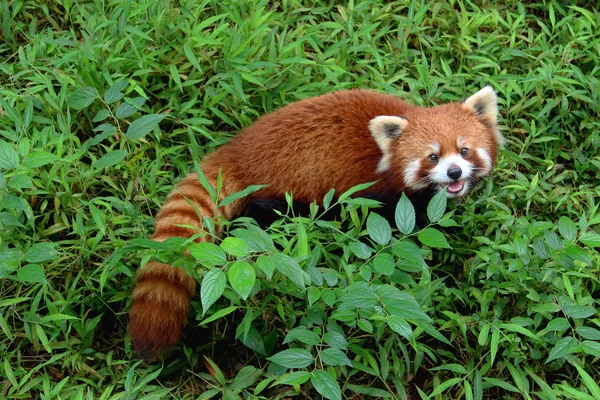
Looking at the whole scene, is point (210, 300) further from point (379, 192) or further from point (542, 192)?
point (542, 192)

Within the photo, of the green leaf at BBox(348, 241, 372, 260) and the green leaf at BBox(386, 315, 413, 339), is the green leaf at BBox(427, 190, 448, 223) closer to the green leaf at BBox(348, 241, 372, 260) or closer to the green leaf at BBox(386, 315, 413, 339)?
the green leaf at BBox(348, 241, 372, 260)

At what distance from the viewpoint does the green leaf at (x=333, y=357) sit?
8.85 ft

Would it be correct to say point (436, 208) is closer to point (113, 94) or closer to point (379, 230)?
point (379, 230)

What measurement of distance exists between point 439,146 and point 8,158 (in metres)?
1.90

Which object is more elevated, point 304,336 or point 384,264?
point 384,264

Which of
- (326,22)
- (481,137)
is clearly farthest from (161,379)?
(326,22)

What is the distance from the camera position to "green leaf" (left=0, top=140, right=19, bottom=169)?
9.69ft

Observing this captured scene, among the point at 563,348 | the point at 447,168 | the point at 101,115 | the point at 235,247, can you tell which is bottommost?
the point at 563,348

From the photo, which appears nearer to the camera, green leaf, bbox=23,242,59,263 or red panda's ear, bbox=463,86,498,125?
green leaf, bbox=23,242,59,263

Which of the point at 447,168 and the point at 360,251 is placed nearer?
the point at 360,251

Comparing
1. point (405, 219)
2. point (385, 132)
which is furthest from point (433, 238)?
point (385, 132)

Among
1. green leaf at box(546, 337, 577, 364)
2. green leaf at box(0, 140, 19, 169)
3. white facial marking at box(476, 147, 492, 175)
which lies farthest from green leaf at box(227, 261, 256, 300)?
white facial marking at box(476, 147, 492, 175)

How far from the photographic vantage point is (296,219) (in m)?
3.16

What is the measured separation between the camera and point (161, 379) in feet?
10.1
